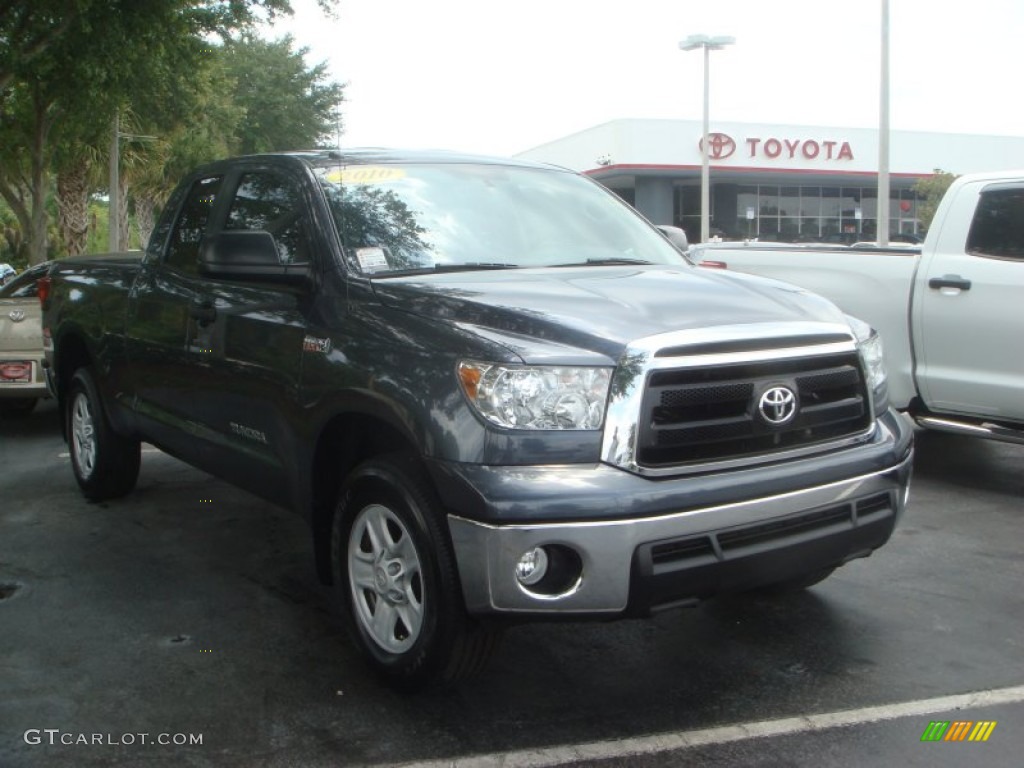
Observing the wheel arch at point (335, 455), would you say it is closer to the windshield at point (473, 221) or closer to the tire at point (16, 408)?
the windshield at point (473, 221)

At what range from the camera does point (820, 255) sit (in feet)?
26.4

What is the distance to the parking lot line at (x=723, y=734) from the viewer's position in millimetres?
3514

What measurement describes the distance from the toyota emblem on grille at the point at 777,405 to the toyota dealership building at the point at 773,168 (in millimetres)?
37651

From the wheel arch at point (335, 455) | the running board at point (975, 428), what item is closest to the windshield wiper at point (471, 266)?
the wheel arch at point (335, 455)

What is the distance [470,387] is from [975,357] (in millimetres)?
4478

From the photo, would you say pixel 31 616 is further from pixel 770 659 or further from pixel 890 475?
pixel 890 475

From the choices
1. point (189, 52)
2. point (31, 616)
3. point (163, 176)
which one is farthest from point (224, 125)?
point (31, 616)

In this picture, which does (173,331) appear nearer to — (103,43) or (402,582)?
(402,582)

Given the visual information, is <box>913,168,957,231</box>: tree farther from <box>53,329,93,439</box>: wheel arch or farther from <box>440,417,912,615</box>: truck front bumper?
<box>440,417,912,615</box>: truck front bumper

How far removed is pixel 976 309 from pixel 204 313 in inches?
181

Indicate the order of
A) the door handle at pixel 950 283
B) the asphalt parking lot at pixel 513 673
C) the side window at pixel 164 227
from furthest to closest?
the door handle at pixel 950 283
the side window at pixel 164 227
the asphalt parking lot at pixel 513 673

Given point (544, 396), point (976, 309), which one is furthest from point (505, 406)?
point (976, 309)

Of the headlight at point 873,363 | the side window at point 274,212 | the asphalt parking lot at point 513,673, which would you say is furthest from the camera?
the side window at point 274,212

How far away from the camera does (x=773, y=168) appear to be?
146 feet
